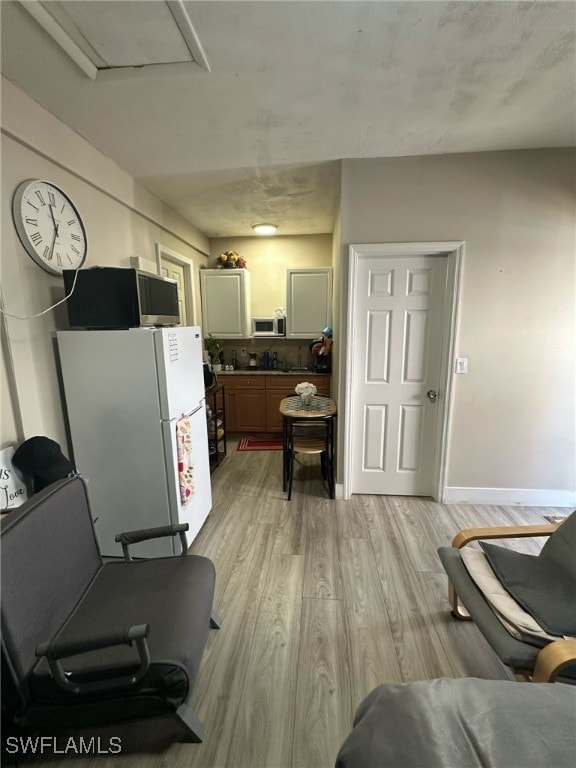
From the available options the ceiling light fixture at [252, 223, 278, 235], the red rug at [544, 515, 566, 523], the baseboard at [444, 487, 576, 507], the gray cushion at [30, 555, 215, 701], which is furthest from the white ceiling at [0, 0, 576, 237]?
the red rug at [544, 515, 566, 523]

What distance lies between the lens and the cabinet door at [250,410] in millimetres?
4320

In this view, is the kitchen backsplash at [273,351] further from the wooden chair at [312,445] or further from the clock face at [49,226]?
the clock face at [49,226]

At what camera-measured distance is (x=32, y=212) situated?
5.60ft

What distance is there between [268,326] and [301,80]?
3.09 m

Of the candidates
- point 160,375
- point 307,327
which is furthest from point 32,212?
point 307,327

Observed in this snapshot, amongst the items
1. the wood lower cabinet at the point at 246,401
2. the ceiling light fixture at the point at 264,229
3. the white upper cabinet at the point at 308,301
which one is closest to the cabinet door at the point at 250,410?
the wood lower cabinet at the point at 246,401

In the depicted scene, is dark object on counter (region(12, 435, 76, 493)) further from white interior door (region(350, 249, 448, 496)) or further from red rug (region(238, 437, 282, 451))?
red rug (region(238, 437, 282, 451))

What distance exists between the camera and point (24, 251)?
1693 mm

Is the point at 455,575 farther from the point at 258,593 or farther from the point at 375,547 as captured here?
Result: the point at 258,593

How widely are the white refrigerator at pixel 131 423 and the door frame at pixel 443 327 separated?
1312 mm

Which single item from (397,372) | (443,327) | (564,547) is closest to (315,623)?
(564,547)

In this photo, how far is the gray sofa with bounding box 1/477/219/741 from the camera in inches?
40.2

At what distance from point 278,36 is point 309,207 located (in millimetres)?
2122

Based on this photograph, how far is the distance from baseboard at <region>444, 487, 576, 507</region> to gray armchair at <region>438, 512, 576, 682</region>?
1138mm
